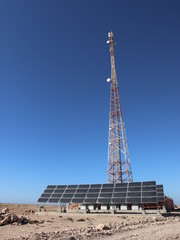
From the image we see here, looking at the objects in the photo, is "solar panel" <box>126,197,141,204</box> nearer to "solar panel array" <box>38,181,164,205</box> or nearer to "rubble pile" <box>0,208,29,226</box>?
"solar panel array" <box>38,181,164,205</box>

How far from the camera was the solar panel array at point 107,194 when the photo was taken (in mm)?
30984

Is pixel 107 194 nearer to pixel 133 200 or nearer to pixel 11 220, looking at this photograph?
pixel 133 200

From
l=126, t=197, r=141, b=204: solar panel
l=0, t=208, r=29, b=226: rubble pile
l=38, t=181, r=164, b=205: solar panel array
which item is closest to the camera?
l=0, t=208, r=29, b=226: rubble pile

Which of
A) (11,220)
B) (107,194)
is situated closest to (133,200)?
(107,194)

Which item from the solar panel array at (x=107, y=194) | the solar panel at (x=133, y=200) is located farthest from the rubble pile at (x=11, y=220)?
the solar panel at (x=133, y=200)

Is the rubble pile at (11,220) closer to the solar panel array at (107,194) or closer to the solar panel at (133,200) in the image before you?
the solar panel array at (107,194)

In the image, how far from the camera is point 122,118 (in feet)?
159

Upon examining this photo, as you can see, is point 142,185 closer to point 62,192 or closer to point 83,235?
point 62,192

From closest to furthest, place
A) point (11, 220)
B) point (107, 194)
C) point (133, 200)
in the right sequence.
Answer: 1. point (11, 220)
2. point (133, 200)
3. point (107, 194)

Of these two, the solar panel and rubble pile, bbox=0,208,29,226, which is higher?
the solar panel

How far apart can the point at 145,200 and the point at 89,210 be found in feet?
30.2

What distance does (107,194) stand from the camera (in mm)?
34312

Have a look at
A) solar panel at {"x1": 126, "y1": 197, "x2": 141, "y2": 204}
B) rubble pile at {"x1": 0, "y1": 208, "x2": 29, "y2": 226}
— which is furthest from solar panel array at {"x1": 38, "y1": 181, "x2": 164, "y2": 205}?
rubble pile at {"x1": 0, "y1": 208, "x2": 29, "y2": 226}

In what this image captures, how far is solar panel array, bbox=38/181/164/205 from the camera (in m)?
31.0
